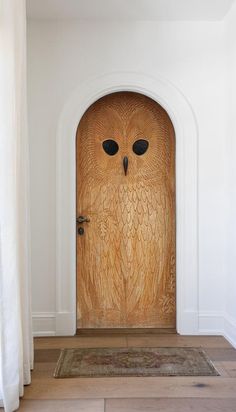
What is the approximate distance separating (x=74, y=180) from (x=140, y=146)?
691 millimetres

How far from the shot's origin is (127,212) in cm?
318

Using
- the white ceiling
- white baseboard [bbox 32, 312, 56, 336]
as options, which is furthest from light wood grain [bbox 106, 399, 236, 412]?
the white ceiling

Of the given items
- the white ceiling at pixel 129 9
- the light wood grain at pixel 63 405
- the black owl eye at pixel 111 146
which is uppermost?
the white ceiling at pixel 129 9

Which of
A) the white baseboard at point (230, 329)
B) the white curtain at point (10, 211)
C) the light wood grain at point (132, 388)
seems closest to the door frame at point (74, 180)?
the white baseboard at point (230, 329)

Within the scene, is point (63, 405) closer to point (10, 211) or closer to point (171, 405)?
point (171, 405)

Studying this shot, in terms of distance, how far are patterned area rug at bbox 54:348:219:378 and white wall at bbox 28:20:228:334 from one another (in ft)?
1.68

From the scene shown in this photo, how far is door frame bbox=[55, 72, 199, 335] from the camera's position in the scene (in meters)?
3.00

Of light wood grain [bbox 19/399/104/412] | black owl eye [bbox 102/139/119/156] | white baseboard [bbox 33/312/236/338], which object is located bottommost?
light wood grain [bbox 19/399/104/412]

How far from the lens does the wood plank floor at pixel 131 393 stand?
1.94 m

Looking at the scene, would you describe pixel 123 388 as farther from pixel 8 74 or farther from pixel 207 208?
pixel 8 74

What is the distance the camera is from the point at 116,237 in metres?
3.18

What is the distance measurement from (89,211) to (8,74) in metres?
1.51

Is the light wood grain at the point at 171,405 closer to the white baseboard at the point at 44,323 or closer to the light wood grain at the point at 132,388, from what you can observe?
the light wood grain at the point at 132,388

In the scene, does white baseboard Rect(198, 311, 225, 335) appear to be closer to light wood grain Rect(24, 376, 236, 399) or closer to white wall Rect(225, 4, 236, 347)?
white wall Rect(225, 4, 236, 347)
